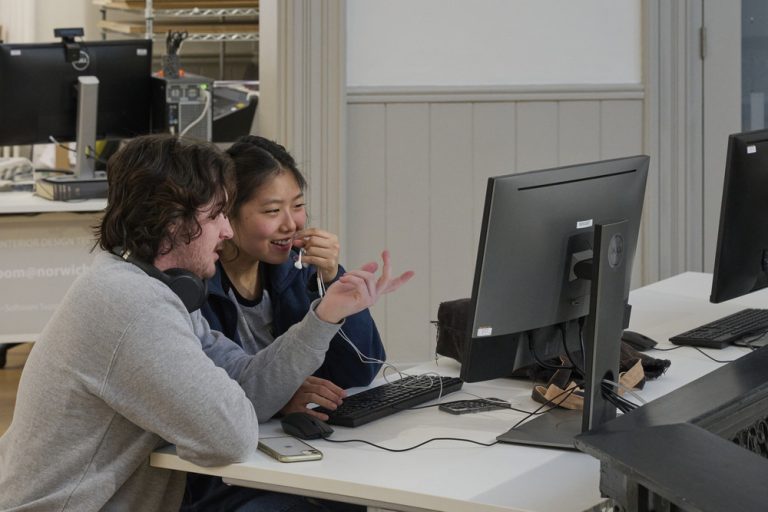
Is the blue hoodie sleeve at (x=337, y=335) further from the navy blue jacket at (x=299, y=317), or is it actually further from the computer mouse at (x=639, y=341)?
the computer mouse at (x=639, y=341)

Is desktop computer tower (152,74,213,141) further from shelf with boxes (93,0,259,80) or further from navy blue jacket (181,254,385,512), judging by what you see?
navy blue jacket (181,254,385,512)

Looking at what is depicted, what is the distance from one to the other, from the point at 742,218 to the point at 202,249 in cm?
129

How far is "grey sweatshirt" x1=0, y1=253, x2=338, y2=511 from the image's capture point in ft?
5.60

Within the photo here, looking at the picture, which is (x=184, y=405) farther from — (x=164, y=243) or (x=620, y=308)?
(x=620, y=308)

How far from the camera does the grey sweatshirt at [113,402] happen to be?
171 cm

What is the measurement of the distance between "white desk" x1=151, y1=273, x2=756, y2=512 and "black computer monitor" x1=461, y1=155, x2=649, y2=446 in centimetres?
12

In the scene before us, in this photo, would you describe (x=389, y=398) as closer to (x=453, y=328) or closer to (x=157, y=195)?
(x=453, y=328)

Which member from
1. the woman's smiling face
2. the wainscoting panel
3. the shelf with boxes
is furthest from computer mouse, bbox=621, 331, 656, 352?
the shelf with boxes

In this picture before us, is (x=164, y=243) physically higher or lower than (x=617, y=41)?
lower

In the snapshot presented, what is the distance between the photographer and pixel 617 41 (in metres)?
4.11

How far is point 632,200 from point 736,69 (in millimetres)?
2376

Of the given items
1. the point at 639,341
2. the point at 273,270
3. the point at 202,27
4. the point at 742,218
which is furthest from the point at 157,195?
the point at 202,27

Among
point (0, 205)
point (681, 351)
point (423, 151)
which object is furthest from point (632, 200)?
point (0, 205)

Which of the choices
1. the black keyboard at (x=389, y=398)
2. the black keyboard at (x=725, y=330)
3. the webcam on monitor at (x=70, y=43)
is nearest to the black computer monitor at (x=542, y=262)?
the black keyboard at (x=389, y=398)
